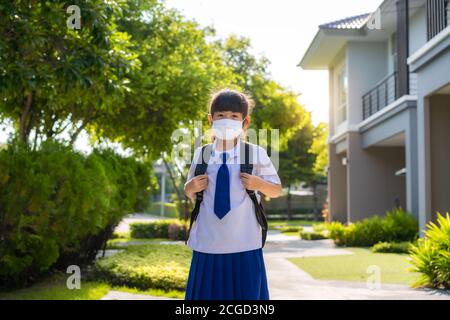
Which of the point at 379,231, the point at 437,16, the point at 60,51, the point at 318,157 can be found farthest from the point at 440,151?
the point at 318,157

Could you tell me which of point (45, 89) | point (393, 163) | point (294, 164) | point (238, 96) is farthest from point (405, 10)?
point (294, 164)

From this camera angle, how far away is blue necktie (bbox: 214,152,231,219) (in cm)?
351

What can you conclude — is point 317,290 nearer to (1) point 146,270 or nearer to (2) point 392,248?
(1) point 146,270

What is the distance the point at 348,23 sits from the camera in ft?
68.4

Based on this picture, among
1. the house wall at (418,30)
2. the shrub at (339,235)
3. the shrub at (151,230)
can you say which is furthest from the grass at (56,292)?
the shrub at (151,230)

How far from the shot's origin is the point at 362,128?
20344 mm

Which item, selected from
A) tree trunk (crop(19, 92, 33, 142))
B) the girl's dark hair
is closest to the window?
tree trunk (crop(19, 92, 33, 142))

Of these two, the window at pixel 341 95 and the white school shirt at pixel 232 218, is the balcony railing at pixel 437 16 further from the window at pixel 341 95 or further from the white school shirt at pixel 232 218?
the window at pixel 341 95

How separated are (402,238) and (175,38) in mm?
7912

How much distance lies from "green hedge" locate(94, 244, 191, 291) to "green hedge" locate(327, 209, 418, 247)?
25.3 ft

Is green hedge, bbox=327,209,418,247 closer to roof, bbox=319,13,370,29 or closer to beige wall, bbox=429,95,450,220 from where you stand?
beige wall, bbox=429,95,450,220

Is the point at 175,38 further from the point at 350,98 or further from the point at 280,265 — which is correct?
the point at 350,98

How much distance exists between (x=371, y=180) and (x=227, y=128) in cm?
1782

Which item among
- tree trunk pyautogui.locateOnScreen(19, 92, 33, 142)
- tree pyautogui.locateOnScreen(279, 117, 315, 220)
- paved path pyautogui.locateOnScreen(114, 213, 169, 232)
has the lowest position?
paved path pyautogui.locateOnScreen(114, 213, 169, 232)
